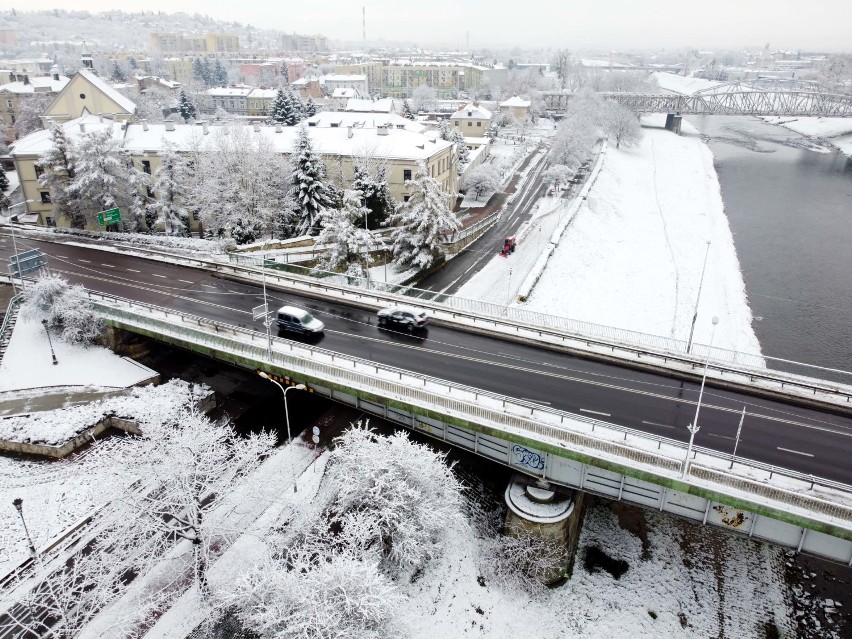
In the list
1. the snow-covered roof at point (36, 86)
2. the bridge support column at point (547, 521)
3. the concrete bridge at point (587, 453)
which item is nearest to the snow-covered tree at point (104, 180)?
the concrete bridge at point (587, 453)

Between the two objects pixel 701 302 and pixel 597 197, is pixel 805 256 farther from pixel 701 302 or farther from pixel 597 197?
pixel 597 197

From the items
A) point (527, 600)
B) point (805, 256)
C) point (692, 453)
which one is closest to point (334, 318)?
point (527, 600)

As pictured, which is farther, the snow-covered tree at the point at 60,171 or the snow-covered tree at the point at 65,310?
the snow-covered tree at the point at 60,171

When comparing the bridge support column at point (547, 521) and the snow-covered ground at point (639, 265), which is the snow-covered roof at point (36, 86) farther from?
the bridge support column at point (547, 521)

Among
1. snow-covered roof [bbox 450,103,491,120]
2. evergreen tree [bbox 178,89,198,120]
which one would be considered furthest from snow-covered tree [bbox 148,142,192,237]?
evergreen tree [bbox 178,89,198,120]

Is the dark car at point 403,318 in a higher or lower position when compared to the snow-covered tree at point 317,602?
higher
